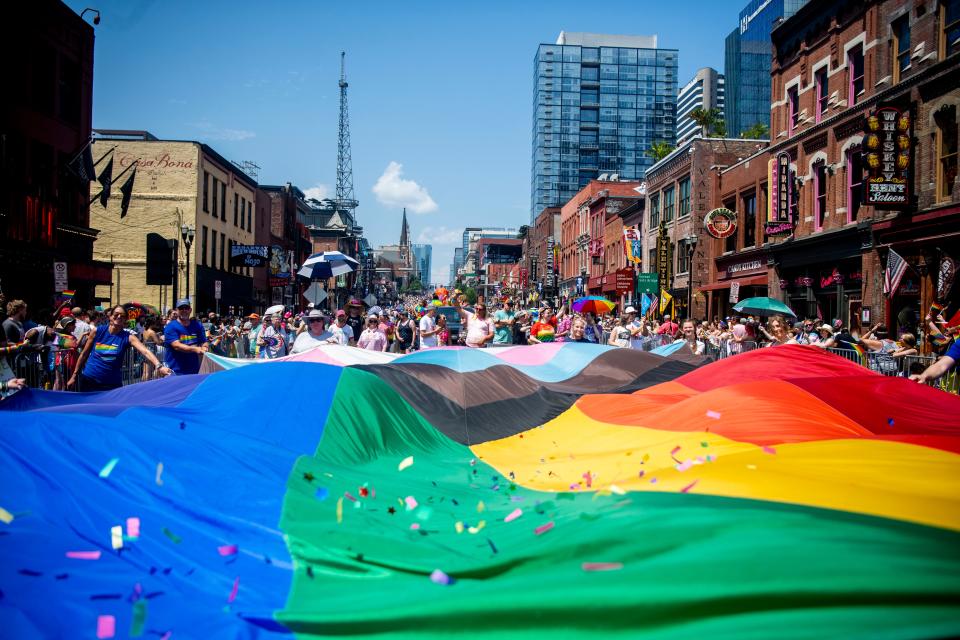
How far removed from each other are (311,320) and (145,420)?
20.2ft

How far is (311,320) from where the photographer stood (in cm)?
1140

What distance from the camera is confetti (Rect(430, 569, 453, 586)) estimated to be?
3.35 meters

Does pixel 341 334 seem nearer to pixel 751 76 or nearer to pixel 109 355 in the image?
pixel 109 355

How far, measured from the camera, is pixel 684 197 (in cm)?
3825

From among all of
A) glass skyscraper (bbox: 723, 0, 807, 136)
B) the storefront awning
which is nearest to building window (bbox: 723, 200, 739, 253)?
the storefront awning

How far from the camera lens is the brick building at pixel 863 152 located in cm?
1886

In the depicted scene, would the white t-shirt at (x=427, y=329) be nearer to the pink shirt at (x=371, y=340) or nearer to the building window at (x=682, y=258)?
→ the pink shirt at (x=371, y=340)

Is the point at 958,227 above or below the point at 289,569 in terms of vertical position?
above

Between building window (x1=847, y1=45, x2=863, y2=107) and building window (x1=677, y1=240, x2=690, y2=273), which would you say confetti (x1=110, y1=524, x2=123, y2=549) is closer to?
building window (x1=847, y1=45, x2=863, y2=107)

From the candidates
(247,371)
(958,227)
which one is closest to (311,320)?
(247,371)

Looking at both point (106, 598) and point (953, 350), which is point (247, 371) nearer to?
point (106, 598)

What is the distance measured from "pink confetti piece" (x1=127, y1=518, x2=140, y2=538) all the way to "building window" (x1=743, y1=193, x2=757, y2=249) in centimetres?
3065

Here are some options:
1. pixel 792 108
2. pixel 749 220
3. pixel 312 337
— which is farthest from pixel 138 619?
pixel 749 220

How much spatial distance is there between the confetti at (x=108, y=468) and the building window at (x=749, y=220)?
3035 cm
